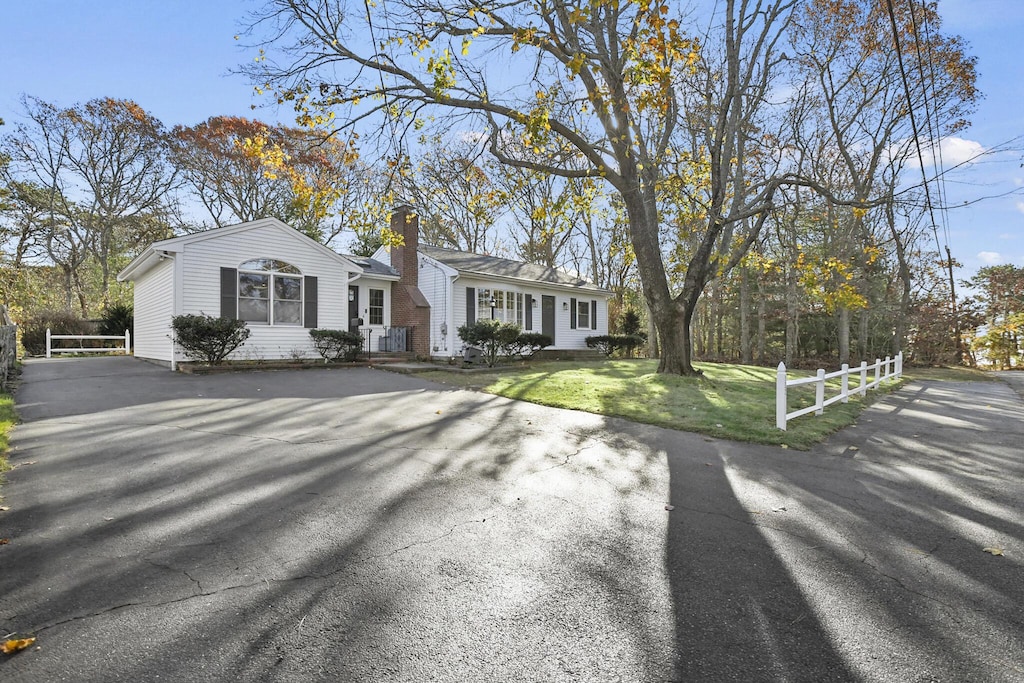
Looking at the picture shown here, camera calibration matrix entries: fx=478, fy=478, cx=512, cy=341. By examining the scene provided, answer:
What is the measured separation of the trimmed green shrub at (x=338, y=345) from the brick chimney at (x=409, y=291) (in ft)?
8.27

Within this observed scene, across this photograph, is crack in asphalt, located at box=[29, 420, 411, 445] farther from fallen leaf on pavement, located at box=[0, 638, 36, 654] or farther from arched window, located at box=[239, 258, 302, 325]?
arched window, located at box=[239, 258, 302, 325]

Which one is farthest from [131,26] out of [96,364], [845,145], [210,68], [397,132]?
[845,145]

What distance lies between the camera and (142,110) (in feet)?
68.5

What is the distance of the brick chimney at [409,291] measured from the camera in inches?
634

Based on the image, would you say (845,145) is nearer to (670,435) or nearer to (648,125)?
(648,125)

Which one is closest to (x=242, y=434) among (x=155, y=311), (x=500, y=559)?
(x=500, y=559)

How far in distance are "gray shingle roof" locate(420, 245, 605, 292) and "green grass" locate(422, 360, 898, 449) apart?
214 inches

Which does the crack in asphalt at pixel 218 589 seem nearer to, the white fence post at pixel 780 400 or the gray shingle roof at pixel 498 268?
the white fence post at pixel 780 400

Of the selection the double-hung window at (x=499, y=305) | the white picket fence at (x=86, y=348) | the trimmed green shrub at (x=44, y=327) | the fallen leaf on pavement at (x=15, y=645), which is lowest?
the fallen leaf on pavement at (x=15, y=645)

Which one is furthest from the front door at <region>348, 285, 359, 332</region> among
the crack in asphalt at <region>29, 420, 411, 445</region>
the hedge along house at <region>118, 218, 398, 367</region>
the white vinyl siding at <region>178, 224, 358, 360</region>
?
the crack in asphalt at <region>29, 420, 411, 445</region>

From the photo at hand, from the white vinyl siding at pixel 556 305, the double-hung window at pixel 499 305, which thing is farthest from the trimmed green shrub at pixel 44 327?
the double-hung window at pixel 499 305

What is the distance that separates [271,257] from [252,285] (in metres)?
0.94

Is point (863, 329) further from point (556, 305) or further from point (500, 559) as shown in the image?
point (500, 559)

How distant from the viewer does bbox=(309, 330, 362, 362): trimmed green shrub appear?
1358 centimetres
